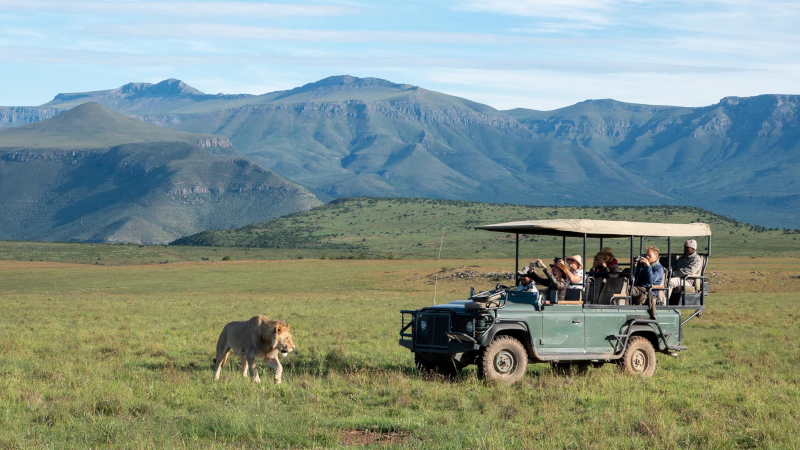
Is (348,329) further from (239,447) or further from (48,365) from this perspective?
(239,447)

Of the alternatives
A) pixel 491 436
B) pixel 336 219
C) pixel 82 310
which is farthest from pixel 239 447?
pixel 336 219

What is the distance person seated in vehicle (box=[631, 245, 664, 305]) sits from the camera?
15.4m

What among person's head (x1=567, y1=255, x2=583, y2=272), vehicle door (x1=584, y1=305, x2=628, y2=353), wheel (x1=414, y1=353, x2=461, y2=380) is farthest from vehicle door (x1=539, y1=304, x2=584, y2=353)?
wheel (x1=414, y1=353, x2=461, y2=380)

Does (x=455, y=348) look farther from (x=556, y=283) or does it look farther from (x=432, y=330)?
(x=556, y=283)

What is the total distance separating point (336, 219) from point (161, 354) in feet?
486

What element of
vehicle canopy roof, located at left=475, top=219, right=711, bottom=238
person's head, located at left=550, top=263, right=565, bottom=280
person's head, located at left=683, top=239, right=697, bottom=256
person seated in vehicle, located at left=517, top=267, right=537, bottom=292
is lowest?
person seated in vehicle, located at left=517, top=267, right=537, bottom=292

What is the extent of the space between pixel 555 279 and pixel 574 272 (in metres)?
0.50

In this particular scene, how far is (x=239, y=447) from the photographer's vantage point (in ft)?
30.8

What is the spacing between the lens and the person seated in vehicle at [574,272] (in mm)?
14789

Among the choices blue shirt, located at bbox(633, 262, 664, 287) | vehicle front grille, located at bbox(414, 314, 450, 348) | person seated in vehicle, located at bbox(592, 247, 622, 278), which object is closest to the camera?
vehicle front grille, located at bbox(414, 314, 450, 348)

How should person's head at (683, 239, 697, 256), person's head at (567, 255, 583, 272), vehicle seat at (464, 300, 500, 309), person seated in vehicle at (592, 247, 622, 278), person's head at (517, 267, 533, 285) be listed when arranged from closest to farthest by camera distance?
vehicle seat at (464, 300, 500, 309)
person's head at (517, 267, 533, 285)
person's head at (567, 255, 583, 272)
person seated in vehicle at (592, 247, 622, 278)
person's head at (683, 239, 697, 256)

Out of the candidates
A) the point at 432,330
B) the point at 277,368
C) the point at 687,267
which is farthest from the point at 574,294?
the point at 277,368

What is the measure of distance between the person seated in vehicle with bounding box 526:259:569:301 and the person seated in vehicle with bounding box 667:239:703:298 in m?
2.39

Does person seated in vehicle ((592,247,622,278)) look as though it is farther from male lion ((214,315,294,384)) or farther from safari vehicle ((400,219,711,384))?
male lion ((214,315,294,384))
